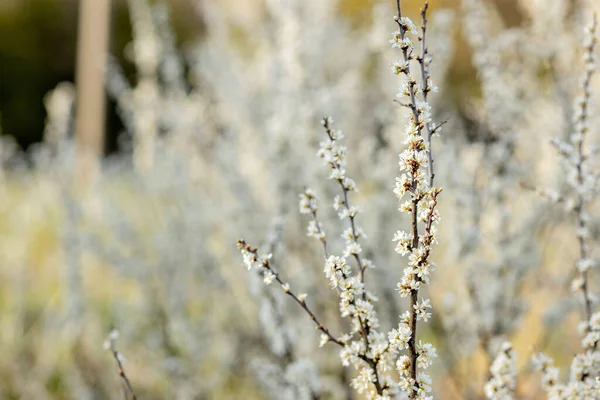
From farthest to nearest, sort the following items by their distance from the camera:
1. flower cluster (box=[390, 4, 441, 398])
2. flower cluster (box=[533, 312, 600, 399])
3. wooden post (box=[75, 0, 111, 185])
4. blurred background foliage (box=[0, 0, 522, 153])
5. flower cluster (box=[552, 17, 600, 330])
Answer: blurred background foliage (box=[0, 0, 522, 153]), wooden post (box=[75, 0, 111, 185]), flower cluster (box=[552, 17, 600, 330]), flower cluster (box=[533, 312, 600, 399]), flower cluster (box=[390, 4, 441, 398])

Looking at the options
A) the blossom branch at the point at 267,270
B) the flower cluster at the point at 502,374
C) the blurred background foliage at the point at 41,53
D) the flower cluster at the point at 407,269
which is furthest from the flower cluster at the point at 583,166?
the blurred background foliage at the point at 41,53

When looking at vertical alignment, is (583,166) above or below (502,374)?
above

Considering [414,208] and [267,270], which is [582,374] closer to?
[414,208]

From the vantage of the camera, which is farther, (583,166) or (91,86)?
(91,86)

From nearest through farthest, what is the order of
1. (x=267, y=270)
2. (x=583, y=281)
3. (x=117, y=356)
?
(x=267, y=270), (x=117, y=356), (x=583, y=281)

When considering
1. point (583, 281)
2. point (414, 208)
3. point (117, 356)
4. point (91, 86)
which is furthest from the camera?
point (91, 86)

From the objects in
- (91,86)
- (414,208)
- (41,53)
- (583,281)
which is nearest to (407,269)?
(414,208)

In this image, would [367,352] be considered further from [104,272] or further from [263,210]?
[104,272]

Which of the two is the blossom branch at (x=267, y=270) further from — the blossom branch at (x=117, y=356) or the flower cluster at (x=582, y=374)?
the flower cluster at (x=582, y=374)

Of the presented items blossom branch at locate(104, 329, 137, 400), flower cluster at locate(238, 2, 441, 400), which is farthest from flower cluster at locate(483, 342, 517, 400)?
blossom branch at locate(104, 329, 137, 400)

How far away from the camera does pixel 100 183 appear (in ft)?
16.5

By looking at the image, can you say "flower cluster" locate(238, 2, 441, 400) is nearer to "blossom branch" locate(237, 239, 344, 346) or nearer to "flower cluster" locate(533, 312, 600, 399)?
"blossom branch" locate(237, 239, 344, 346)

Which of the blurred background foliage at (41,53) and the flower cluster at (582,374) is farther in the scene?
the blurred background foliage at (41,53)

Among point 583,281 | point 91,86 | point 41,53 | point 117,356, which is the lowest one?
point 117,356
